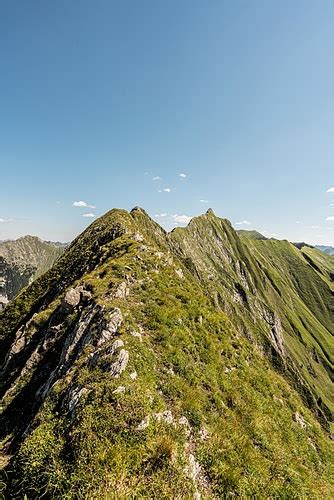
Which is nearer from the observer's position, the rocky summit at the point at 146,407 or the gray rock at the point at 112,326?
the rocky summit at the point at 146,407

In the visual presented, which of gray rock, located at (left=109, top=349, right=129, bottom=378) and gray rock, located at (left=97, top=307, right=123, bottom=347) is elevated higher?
gray rock, located at (left=97, top=307, right=123, bottom=347)

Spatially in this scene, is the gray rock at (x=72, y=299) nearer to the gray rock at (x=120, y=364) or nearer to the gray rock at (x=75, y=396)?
the gray rock at (x=120, y=364)

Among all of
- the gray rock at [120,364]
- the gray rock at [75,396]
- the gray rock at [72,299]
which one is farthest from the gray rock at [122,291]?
the gray rock at [75,396]

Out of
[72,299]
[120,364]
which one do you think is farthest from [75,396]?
[72,299]

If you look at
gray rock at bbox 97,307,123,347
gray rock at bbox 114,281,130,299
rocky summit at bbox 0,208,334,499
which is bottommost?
rocky summit at bbox 0,208,334,499

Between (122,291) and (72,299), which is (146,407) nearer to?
(122,291)

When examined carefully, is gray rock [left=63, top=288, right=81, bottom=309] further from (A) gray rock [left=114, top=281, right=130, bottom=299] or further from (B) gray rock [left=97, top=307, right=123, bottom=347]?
(B) gray rock [left=97, top=307, right=123, bottom=347]

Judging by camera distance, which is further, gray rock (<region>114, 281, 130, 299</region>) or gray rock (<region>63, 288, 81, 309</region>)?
gray rock (<region>63, 288, 81, 309</region>)

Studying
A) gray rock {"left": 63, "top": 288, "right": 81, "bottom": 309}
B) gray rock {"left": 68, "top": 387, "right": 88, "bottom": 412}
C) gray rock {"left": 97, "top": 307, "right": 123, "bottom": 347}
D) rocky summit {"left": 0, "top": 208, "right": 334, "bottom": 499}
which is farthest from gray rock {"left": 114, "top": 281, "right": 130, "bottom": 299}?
gray rock {"left": 68, "top": 387, "right": 88, "bottom": 412}

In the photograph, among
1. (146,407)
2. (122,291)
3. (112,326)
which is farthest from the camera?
(122,291)

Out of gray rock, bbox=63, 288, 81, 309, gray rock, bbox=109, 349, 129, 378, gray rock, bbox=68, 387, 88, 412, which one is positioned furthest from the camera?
gray rock, bbox=63, 288, 81, 309

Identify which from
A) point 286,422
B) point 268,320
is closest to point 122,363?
point 286,422

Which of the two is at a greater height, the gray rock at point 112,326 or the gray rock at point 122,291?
the gray rock at point 122,291

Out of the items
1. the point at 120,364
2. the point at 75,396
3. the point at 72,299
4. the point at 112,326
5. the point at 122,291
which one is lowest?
the point at 75,396
